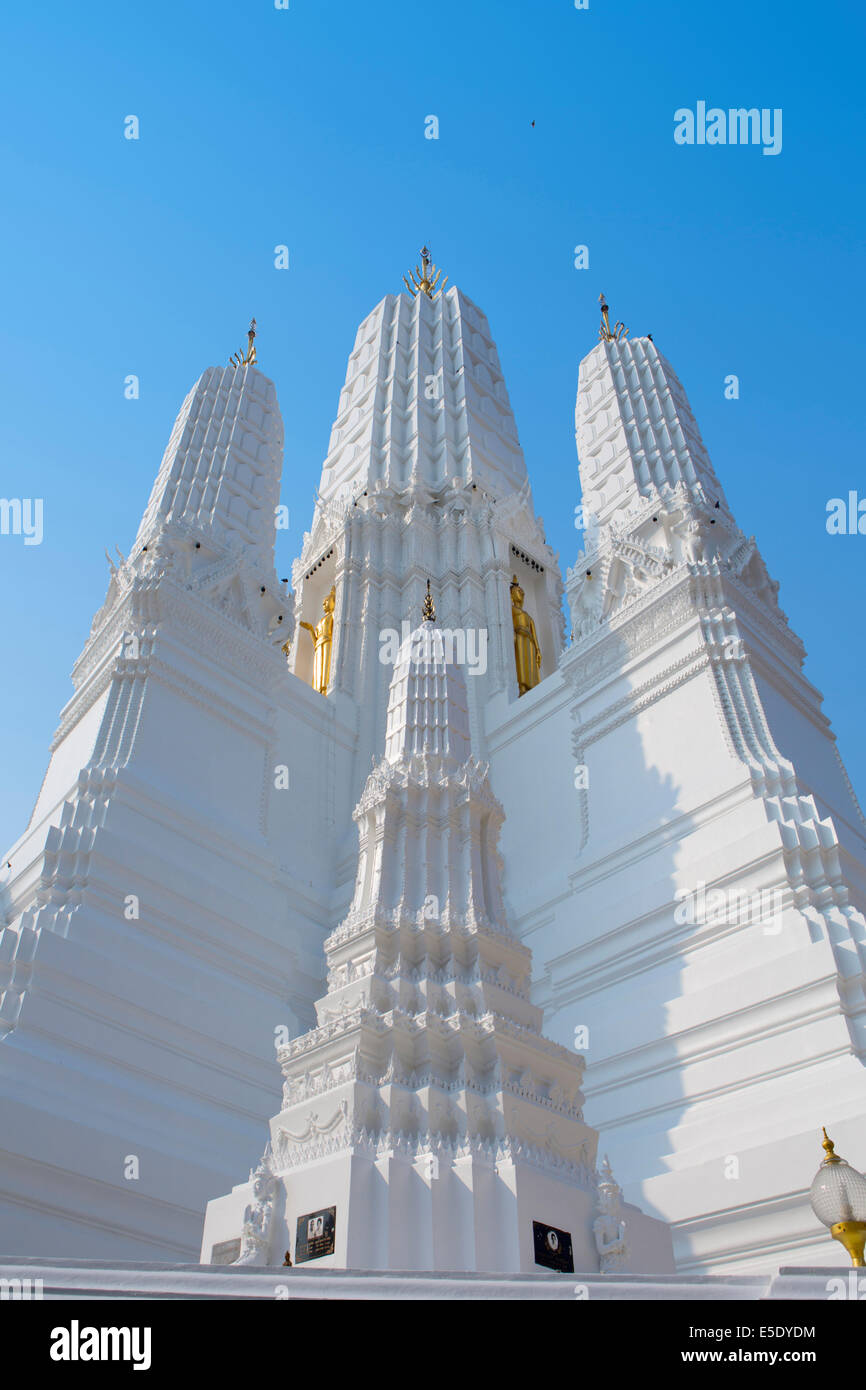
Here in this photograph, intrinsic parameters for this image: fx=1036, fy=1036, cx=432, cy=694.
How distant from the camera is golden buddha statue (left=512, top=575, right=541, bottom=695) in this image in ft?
86.9

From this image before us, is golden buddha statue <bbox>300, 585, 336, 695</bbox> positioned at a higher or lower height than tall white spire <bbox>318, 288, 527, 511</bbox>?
lower

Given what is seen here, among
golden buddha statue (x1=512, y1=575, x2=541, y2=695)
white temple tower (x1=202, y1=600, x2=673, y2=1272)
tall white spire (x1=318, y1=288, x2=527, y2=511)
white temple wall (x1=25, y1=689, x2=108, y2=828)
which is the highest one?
tall white spire (x1=318, y1=288, x2=527, y2=511)

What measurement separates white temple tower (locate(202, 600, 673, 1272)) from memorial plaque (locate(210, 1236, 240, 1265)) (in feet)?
0.05

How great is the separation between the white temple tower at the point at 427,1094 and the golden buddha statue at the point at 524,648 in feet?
44.8

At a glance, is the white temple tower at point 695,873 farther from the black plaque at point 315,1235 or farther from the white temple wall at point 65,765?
the white temple wall at point 65,765

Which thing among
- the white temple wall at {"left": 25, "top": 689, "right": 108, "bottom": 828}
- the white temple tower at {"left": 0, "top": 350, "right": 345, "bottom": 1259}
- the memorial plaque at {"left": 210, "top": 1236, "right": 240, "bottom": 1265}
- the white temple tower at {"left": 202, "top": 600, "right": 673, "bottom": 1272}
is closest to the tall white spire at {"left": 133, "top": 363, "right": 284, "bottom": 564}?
the white temple tower at {"left": 0, "top": 350, "right": 345, "bottom": 1259}

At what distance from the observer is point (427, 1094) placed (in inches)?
364

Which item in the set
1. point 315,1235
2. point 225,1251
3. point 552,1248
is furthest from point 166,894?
point 552,1248

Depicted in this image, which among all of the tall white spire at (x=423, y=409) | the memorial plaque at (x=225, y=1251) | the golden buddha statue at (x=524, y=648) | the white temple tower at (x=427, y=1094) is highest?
the tall white spire at (x=423, y=409)

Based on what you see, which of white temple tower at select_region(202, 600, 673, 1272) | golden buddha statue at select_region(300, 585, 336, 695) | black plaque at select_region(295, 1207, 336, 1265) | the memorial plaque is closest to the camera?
black plaque at select_region(295, 1207, 336, 1265)

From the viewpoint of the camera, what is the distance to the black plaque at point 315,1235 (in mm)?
8023

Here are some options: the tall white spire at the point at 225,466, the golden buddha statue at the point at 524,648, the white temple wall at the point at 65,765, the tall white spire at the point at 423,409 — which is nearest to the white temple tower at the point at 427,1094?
the white temple wall at the point at 65,765

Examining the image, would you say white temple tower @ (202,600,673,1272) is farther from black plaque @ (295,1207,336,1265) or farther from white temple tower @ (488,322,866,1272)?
white temple tower @ (488,322,866,1272)
